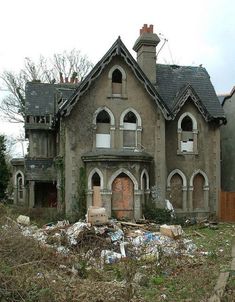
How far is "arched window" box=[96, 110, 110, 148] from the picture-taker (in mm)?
23906

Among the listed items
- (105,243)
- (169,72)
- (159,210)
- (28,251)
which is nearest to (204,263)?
(105,243)

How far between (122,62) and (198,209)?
966 centimetres

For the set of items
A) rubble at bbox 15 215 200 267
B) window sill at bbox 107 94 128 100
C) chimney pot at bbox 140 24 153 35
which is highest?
chimney pot at bbox 140 24 153 35

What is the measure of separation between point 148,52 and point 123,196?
9415mm

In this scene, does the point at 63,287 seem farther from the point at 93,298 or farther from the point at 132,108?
the point at 132,108

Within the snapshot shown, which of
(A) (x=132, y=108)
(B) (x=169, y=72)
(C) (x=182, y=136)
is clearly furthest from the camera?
(B) (x=169, y=72)

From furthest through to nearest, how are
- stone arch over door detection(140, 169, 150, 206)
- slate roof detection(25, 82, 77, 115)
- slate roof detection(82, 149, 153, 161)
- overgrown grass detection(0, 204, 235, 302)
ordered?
slate roof detection(25, 82, 77, 115) → stone arch over door detection(140, 169, 150, 206) → slate roof detection(82, 149, 153, 161) → overgrown grass detection(0, 204, 235, 302)

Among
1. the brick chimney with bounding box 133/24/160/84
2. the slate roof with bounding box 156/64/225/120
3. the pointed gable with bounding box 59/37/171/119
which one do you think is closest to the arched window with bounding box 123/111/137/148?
the pointed gable with bounding box 59/37/171/119

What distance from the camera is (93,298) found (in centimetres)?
820

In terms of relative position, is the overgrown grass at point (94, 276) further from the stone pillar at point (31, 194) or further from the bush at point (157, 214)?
the stone pillar at point (31, 194)

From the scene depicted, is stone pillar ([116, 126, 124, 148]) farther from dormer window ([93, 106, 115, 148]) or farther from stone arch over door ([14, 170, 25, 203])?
stone arch over door ([14, 170, 25, 203])

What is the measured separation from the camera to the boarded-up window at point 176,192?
25766 mm

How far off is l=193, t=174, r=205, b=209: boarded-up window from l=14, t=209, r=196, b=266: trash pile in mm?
9357

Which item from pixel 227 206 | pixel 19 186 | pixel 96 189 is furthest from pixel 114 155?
pixel 19 186
